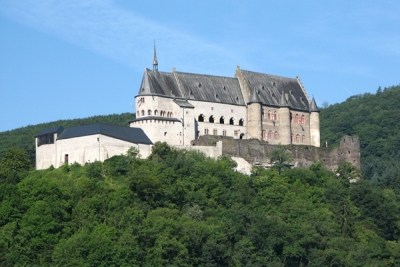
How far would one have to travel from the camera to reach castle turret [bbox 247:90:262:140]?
73.8m

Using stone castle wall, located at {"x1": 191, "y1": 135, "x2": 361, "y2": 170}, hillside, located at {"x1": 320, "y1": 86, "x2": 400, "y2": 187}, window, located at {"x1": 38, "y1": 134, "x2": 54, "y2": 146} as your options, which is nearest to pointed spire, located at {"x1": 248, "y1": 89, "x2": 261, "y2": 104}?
stone castle wall, located at {"x1": 191, "y1": 135, "x2": 361, "y2": 170}

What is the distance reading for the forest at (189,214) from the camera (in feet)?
184

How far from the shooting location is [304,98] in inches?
3095

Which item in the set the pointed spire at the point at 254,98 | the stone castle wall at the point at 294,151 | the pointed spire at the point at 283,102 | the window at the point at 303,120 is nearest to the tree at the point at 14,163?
the stone castle wall at the point at 294,151

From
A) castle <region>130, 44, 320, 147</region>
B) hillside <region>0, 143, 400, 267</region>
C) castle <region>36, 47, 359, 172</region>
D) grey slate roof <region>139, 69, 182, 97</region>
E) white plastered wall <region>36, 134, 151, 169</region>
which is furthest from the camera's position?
grey slate roof <region>139, 69, 182, 97</region>

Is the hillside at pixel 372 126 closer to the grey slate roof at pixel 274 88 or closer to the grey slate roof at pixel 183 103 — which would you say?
the grey slate roof at pixel 274 88

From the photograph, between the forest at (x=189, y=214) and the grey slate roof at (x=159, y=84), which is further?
the grey slate roof at (x=159, y=84)

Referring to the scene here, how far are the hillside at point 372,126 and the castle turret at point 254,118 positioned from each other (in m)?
23.4

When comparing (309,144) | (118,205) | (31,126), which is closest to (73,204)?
(118,205)

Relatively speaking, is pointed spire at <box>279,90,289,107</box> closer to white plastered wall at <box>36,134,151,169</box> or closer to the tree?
white plastered wall at <box>36,134,151,169</box>

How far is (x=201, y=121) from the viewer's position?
237ft

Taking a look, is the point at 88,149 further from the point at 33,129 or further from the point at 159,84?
the point at 33,129

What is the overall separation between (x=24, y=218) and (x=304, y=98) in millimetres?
28377

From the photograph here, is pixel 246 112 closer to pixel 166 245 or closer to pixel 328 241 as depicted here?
pixel 328 241
